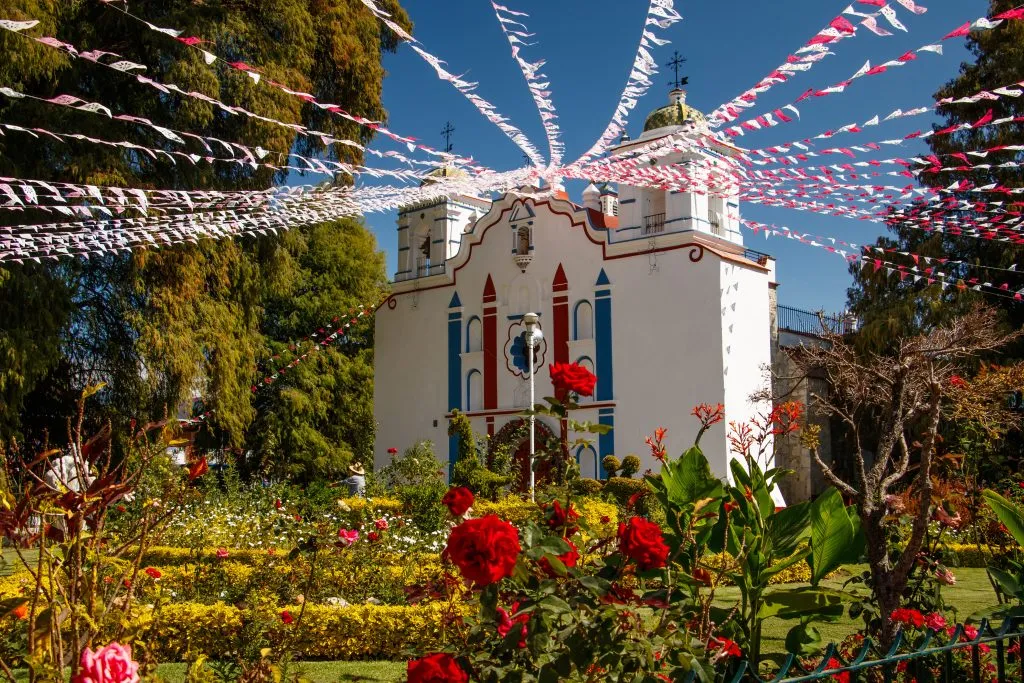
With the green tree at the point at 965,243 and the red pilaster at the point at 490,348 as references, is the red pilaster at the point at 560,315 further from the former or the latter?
the green tree at the point at 965,243

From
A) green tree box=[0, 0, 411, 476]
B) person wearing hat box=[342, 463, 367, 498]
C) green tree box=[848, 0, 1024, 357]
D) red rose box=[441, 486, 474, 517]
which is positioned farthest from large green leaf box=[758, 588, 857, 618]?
green tree box=[848, 0, 1024, 357]

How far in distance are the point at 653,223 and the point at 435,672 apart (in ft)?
51.9

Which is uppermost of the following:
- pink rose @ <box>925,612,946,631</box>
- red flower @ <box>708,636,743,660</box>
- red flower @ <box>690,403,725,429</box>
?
red flower @ <box>690,403,725,429</box>

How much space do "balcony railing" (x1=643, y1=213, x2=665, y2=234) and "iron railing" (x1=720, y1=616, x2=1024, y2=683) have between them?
13663 millimetres

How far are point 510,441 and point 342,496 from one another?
5259 mm

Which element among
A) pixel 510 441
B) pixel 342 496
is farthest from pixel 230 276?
pixel 510 441

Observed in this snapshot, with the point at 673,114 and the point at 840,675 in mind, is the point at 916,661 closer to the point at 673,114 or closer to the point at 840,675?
the point at 840,675

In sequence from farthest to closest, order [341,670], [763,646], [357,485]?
[357,485] → [763,646] → [341,670]

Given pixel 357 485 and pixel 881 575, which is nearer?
pixel 881 575

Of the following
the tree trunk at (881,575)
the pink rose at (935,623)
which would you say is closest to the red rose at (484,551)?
the tree trunk at (881,575)

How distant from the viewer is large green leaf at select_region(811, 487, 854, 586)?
338cm

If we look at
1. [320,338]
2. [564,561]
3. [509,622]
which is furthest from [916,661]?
[320,338]

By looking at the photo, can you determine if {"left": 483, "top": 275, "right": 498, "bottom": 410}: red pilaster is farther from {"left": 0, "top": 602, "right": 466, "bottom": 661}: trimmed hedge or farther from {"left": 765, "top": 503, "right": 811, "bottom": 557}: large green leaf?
{"left": 765, "top": 503, "right": 811, "bottom": 557}: large green leaf

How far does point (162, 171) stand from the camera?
42.6ft
